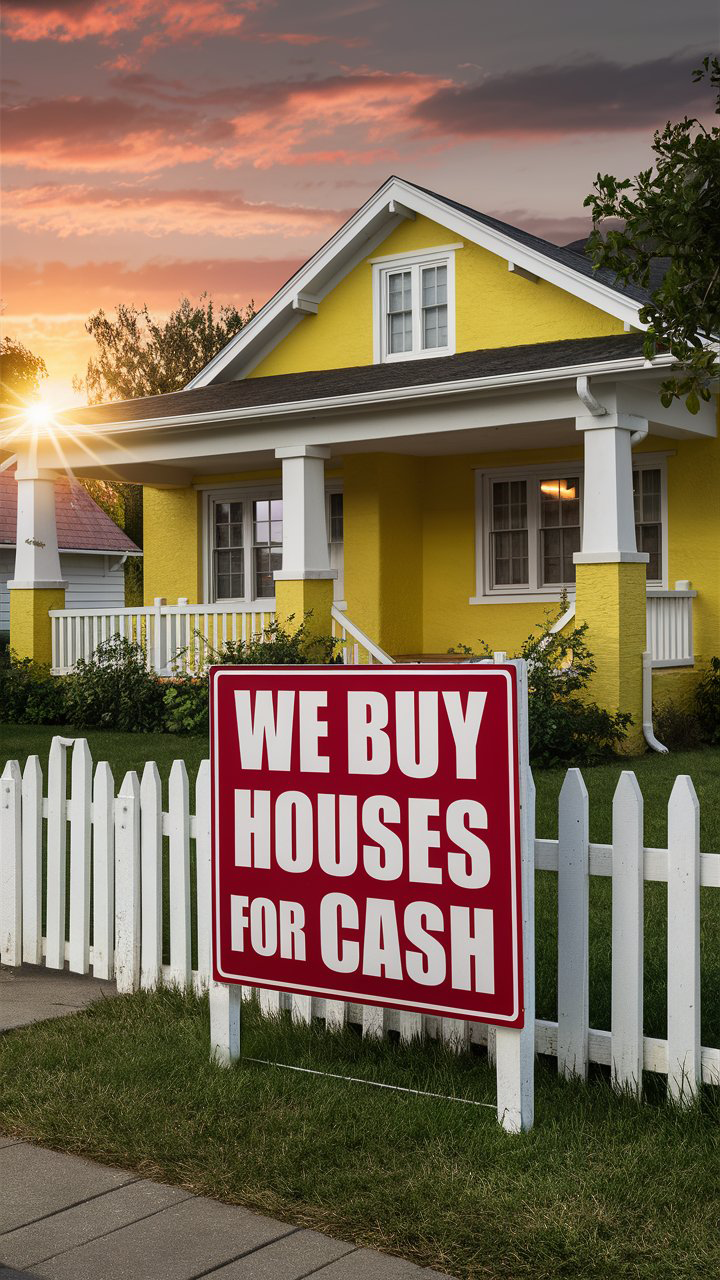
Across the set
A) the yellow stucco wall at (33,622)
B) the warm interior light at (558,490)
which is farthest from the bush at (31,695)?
→ the warm interior light at (558,490)

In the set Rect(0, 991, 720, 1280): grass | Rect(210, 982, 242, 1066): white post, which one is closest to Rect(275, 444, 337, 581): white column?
Rect(0, 991, 720, 1280): grass

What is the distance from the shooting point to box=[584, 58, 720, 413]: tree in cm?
478

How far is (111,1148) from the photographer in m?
4.03

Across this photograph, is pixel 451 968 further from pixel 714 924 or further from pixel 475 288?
pixel 475 288

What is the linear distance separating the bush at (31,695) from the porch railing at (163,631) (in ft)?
1.03

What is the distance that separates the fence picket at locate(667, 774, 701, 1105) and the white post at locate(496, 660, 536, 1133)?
0.42 metres

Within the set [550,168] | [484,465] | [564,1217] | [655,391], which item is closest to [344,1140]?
[564,1217]

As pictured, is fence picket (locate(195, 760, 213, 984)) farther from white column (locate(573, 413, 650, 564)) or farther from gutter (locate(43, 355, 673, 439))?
white column (locate(573, 413, 650, 564))

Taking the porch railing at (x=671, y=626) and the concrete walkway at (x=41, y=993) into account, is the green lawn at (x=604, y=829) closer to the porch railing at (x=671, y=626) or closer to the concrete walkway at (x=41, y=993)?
the concrete walkway at (x=41, y=993)

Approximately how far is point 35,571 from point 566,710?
8.27m

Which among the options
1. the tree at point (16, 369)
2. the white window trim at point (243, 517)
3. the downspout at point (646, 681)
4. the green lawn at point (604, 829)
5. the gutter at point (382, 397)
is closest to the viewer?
the green lawn at point (604, 829)

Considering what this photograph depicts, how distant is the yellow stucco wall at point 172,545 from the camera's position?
20.0 meters

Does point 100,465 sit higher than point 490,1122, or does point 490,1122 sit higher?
point 100,465

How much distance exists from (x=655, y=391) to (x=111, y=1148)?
11532mm
